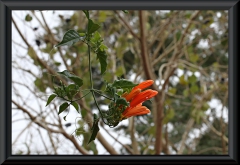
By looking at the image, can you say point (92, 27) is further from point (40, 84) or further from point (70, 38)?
point (40, 84)

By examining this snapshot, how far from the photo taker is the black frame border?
0.50 meters

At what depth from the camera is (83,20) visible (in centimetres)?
205

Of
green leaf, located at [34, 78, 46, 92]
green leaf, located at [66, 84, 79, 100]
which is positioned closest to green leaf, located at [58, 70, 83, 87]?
green leaf, located at [66, 84, 79, 100]
